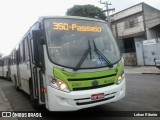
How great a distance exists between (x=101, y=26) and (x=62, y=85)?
231cm

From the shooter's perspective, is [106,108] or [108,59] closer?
[108,59]

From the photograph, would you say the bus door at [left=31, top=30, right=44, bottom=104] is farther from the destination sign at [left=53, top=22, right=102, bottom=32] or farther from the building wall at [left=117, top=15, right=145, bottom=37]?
the building wall at [left=117, top=15, right=145, bottom=37]

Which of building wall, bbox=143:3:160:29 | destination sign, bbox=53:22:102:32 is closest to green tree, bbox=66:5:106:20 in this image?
building wall, bbox=143:3:160:29

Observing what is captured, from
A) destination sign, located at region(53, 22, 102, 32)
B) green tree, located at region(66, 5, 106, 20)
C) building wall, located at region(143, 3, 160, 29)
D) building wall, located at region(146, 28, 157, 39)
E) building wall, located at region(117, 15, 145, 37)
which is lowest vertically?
destination sign, located at region(53, 22, 102, 32)

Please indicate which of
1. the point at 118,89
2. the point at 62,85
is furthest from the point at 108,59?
the point at 62,85

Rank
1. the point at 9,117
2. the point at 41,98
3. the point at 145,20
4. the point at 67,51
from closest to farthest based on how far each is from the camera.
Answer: the point at 67,51 → the point at 41,98 → the point at 9,117 → the point at 145,20

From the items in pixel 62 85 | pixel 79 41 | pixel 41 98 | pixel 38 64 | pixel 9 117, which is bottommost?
pixel 9 117

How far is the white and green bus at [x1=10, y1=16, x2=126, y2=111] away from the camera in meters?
5.73

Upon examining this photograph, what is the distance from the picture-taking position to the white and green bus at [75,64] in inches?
226

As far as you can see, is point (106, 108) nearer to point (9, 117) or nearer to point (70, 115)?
point (70, 115)

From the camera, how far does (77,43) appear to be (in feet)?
20.8

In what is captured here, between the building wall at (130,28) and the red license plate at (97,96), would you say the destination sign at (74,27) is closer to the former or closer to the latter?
the red license plate at (97,96)

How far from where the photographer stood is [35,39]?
651 cm

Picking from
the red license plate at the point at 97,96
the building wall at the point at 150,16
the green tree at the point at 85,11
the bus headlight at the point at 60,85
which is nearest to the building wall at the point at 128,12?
the building wall at the point at 150,16
